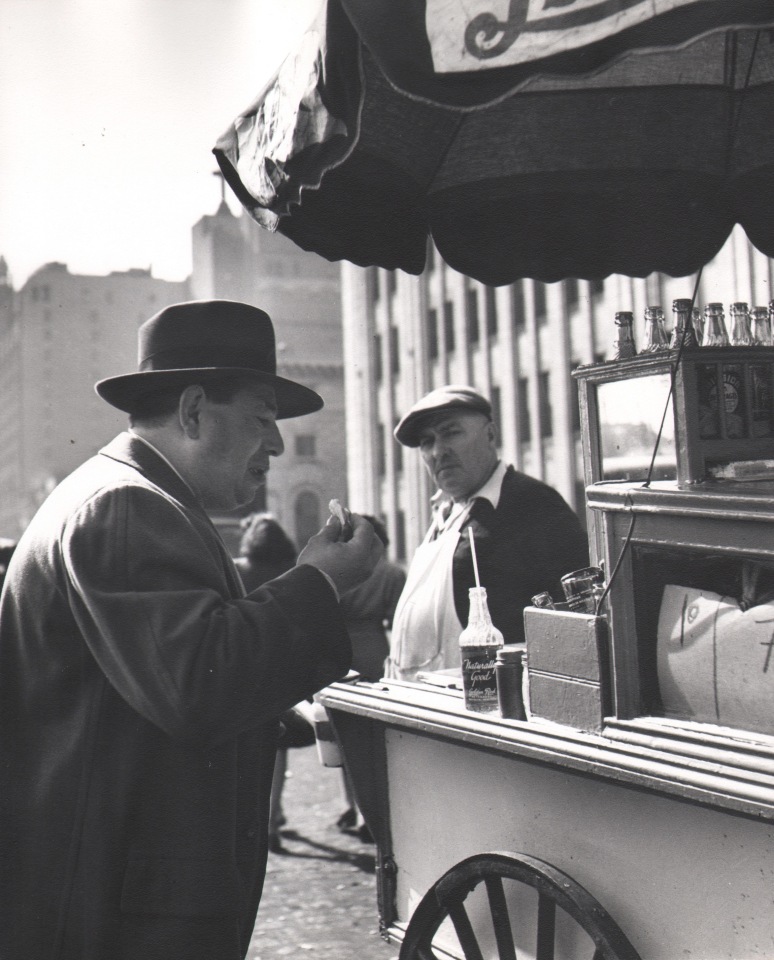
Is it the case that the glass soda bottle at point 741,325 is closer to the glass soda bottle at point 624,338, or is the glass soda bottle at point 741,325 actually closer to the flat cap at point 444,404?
the glass soda bottle at point 624,338

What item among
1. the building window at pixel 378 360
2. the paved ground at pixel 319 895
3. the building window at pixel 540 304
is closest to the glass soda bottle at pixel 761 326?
the paved ground at pixel 319 895

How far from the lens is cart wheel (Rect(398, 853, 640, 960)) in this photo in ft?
6.72

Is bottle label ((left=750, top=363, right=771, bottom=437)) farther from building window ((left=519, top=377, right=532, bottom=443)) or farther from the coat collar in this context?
building window ((left=519, top=377, right=532, bottom=443))

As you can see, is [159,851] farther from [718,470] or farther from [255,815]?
[718,470]

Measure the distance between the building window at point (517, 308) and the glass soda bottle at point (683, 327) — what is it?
87.0ft

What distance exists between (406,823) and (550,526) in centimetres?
173

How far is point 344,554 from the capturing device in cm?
217

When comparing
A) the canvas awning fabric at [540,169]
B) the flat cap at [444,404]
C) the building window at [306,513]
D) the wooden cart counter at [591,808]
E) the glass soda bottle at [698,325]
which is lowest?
the wooden cart counter at [591,808]

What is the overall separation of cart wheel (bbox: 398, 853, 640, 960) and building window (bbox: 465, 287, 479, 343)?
94.8ft

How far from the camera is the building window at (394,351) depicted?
3506 cm

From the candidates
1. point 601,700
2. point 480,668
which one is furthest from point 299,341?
point 601,700


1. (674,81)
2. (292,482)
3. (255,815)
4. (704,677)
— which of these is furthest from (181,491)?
(292,482)

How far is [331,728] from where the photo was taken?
3074 millimetres

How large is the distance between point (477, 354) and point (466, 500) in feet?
87.6
